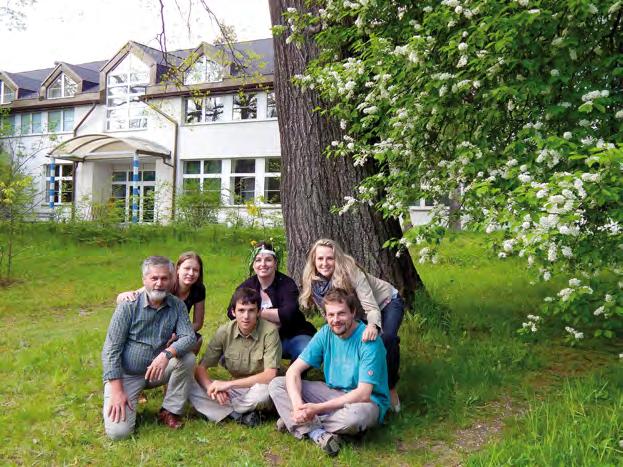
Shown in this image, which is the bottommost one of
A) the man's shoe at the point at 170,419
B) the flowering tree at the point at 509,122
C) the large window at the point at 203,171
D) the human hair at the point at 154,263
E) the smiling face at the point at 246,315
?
the man's shoe at the point at 170,419

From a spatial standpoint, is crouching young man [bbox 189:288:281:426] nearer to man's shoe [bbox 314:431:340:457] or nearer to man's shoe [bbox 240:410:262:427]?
man's shoe [bbox 240:410:262:427]

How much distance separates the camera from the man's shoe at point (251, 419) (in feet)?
14.7

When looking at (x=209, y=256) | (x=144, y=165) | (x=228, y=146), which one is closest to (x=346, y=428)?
(x=209, y=256)

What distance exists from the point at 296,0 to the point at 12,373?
464cm

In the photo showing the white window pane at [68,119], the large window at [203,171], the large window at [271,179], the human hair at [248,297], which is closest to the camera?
the human hair at [248,297]

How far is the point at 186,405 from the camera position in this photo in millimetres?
4770

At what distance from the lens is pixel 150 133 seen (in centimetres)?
2478

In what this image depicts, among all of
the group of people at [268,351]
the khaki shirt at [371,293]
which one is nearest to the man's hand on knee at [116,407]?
the group of people at [268,351]

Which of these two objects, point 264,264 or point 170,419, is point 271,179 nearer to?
point 264,264

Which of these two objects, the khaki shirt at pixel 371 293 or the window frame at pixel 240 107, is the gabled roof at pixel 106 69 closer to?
the window frame at pixel 240 107

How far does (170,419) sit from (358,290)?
1653 mm

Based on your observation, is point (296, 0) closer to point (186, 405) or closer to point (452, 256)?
point (186, 405)

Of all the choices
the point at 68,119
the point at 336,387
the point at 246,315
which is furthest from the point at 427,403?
the point at 68,119

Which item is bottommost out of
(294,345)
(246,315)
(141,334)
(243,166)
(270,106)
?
(294,345)
